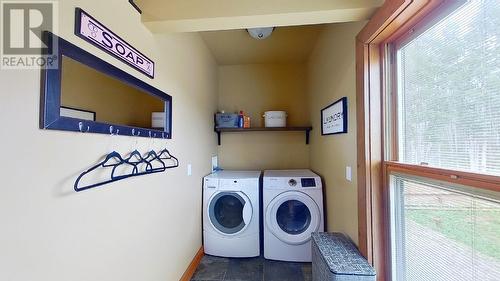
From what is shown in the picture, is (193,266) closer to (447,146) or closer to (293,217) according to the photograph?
(293,217)

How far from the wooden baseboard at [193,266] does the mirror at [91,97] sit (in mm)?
1373

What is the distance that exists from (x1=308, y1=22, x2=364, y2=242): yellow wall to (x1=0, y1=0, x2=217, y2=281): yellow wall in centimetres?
135

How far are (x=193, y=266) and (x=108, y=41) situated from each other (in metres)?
2.08

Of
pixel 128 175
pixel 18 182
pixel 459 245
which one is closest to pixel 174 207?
pixel 128 175

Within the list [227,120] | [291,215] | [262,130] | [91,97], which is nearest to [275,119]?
[262,130]

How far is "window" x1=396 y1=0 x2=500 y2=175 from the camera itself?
77 centimetres

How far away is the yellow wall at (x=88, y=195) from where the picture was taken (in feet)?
2.20

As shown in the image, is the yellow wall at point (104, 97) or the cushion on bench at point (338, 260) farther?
the cushion on bench at point (338, 260)

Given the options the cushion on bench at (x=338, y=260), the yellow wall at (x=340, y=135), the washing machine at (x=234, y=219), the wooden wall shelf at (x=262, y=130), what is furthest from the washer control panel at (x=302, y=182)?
the wooden wall shelf at (x=262, y=130)

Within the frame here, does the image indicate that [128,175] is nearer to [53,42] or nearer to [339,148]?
[53,42]

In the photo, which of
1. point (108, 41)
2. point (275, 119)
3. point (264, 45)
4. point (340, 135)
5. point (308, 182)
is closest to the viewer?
point (108, 41)

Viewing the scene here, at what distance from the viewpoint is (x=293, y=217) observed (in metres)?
2.41

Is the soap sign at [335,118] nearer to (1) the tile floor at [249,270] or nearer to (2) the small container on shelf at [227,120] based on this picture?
(2) the small container on shelf at [227,120]

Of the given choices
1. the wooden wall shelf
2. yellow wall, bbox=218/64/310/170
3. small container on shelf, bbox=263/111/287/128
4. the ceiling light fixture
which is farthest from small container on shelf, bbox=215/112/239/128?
the ceiling light fixture
